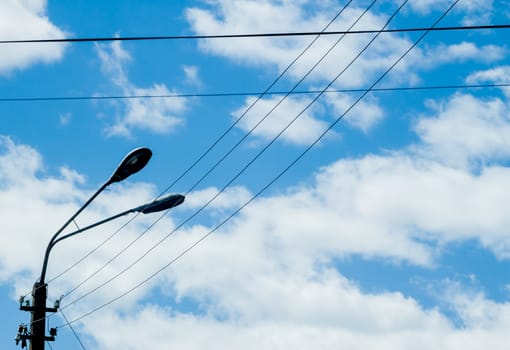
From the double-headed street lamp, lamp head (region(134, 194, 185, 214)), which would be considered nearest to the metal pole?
the double-headed street lamp

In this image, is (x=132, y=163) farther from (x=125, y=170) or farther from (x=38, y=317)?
(x=38, y=317)

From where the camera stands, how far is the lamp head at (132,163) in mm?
12820

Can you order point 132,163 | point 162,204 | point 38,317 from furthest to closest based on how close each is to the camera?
point 38,317, point 162,204, point 132,163

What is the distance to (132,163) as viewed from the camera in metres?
13.0

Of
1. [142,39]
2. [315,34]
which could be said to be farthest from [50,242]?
[315,34]

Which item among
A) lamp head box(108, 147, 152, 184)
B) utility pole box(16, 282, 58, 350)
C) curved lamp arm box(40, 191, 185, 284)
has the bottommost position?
utility pole box(16, 282, 58, 350)

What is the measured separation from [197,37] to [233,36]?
538 millimetres

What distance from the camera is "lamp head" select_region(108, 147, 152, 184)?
1282cm

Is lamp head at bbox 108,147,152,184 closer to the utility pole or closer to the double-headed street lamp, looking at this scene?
the double-headed street lamp

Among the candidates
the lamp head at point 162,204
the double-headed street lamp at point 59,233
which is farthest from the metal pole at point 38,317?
the lamp head at point 162,204

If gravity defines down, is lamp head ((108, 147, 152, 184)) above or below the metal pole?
above

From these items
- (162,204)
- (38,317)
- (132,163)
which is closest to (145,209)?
(162,204)

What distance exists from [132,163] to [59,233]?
1.93m

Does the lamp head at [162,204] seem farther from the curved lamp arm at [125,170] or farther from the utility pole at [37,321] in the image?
the utility pole at [37,321]
